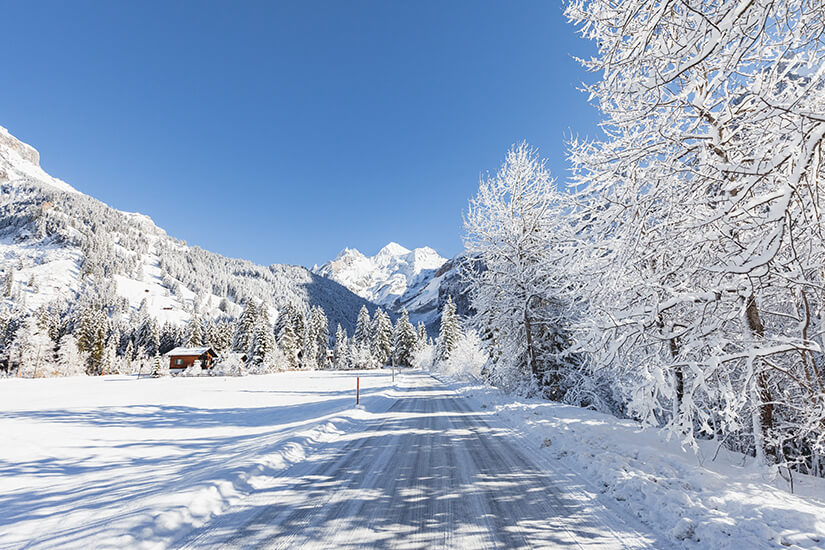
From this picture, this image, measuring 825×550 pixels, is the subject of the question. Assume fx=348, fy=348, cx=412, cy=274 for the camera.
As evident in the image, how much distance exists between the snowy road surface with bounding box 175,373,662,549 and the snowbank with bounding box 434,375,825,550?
339mm

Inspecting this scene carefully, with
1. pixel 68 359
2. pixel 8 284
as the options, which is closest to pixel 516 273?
pixel 68 359

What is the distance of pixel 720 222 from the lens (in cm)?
432

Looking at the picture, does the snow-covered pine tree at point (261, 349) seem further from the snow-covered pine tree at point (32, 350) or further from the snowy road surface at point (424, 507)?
the snowy road surface at point (424, 507)

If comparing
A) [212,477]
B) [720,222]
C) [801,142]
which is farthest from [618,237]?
[212,477]

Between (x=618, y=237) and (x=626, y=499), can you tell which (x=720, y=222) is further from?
(x=626, y=499)

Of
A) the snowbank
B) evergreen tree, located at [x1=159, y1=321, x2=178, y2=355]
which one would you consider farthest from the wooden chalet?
the snowbank

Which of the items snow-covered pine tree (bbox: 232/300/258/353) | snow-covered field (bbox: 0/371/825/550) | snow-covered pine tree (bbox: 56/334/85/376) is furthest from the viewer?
snow-covered pine tree (bbox: 232/300/258/353)

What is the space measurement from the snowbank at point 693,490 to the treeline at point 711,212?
621 mm

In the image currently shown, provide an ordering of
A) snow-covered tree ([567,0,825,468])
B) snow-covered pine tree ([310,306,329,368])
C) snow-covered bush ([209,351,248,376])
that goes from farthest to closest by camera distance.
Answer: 1. snow-covered pine tree ([310,306,329,368])
2. snow-covered bush ([209,351,248,376])
3. snow-covered tree ([567,0,825,468])

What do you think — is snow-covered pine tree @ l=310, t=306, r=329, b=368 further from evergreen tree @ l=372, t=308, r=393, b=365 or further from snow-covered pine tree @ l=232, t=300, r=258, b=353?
snow-covered pine tree @ l=232, t=300, r=258, b=353

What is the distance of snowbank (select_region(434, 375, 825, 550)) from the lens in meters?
3.27

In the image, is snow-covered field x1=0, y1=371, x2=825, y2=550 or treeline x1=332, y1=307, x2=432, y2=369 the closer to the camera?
snow-covered field x1=0, y1=371, x2=825, y2=550

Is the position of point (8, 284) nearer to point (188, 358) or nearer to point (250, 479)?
point (188, 358)

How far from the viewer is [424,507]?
4.24 metres
